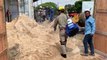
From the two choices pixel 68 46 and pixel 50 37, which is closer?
pixel 68 46

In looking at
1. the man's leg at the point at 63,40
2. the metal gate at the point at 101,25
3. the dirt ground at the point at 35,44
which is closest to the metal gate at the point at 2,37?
the dirt ground at the point at 35,44

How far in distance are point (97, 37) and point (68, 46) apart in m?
1.70

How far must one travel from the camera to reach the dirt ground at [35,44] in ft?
32.3

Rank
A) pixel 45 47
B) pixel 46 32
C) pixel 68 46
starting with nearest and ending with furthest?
pixel 45 47, pixel 68 46, pixel 46 32

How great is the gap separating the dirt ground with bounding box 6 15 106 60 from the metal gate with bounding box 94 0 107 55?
0.40 m

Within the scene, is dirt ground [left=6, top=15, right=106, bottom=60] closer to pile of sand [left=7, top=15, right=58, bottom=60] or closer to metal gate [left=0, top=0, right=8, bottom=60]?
pile of sand [left=7, top=15, right=58, bottom=60]

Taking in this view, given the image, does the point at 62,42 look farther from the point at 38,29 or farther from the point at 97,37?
the point at 38,29

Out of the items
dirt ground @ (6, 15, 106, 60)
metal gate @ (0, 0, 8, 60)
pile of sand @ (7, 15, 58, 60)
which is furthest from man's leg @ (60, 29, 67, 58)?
metal gate @ (0, 0, 8, 60)

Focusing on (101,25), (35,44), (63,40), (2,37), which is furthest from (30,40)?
(2,37)

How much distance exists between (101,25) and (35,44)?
289 cm

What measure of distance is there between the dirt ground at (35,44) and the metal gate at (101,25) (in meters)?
0.40

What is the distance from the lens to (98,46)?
10.2 meters

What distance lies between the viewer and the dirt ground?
9836 millimetres

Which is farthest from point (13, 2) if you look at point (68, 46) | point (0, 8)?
point (0, 8)
